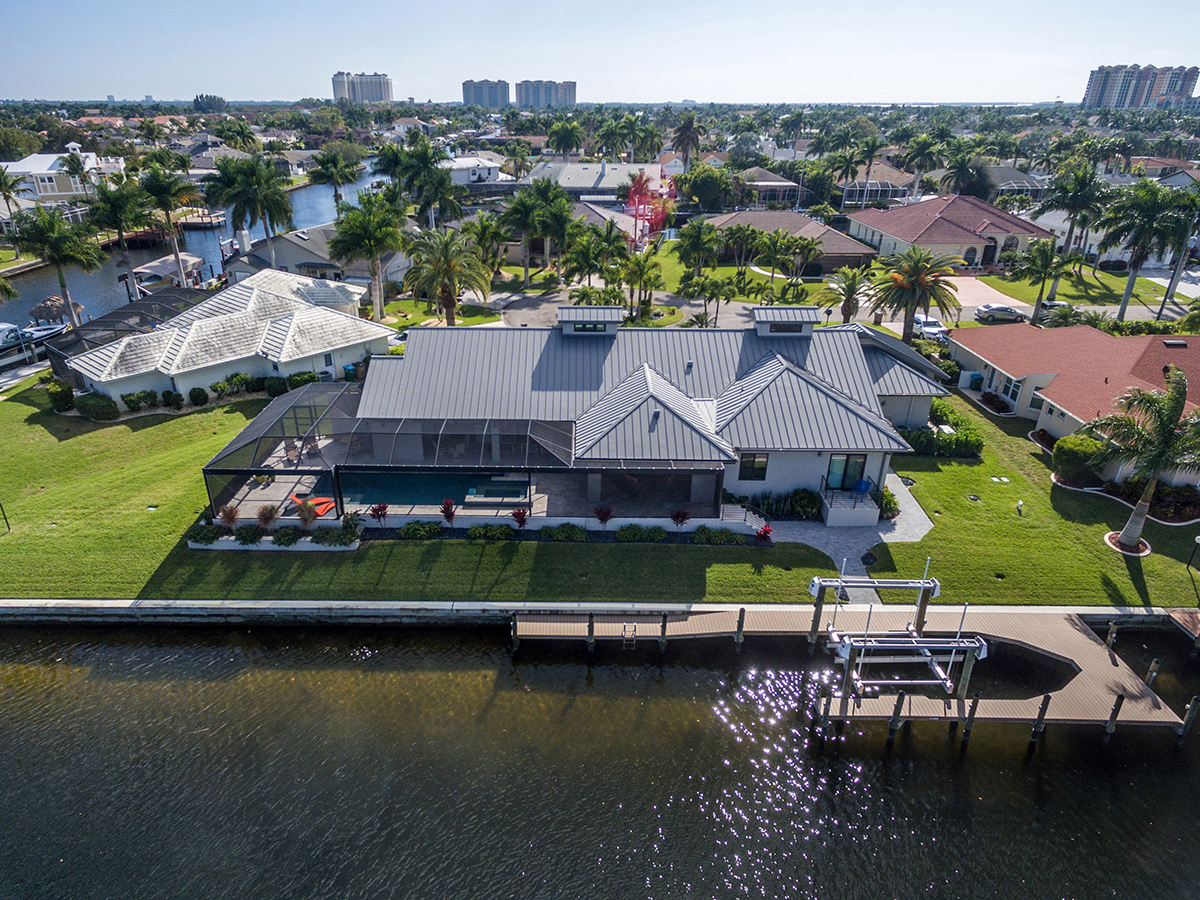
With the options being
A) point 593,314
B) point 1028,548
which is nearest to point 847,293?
point 593,314

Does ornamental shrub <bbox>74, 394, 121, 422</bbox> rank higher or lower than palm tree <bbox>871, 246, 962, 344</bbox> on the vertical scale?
lower

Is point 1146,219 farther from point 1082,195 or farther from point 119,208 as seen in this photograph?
point 119,208

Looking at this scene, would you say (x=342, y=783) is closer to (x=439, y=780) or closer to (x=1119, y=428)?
(x=439, y=780)

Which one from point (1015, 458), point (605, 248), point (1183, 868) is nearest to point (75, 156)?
point (605, 248)

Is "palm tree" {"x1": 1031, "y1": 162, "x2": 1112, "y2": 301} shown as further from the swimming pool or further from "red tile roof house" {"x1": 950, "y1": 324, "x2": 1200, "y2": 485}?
the swimming pool

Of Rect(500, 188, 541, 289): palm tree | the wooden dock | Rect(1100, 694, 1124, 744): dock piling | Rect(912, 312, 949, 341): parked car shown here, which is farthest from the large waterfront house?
Rect(500, 188, 541, 289): palm tree
